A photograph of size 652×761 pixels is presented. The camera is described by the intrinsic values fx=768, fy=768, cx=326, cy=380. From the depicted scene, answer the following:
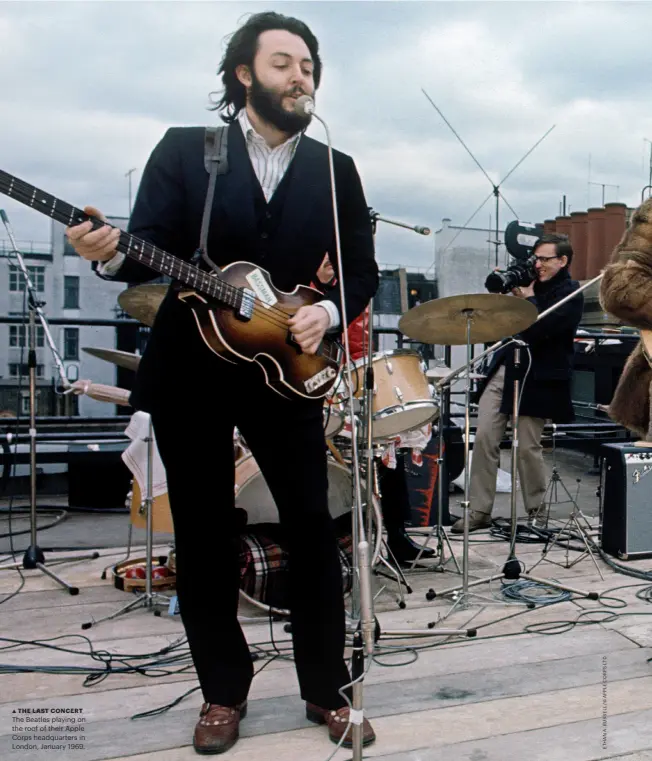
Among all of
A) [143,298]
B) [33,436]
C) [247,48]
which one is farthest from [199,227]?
[33,436]

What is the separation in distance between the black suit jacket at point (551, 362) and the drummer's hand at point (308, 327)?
283 centimetres

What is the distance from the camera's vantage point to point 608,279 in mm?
2818

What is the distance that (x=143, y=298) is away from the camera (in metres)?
3.03

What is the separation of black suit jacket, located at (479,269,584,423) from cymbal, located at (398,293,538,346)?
127 cm

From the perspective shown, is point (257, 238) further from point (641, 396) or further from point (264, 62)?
point (641, 396)

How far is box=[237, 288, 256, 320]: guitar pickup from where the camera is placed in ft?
5.93

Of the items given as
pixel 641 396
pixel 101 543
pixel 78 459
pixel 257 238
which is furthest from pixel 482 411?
pixel 257 238

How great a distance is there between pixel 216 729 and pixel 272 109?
Result: 1543mm

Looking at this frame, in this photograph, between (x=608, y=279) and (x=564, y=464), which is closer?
(x=608, y=279)

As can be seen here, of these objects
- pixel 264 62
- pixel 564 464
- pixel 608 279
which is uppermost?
pixel 264 62

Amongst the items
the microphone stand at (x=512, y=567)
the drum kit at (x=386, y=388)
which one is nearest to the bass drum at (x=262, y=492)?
the drum kit at (x=386, y=388)

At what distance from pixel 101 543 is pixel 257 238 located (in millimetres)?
3170

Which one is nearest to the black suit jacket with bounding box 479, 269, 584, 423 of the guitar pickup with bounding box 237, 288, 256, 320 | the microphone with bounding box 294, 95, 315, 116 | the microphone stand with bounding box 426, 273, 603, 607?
the microphone stand with bounding box 426, 273, 603, 607

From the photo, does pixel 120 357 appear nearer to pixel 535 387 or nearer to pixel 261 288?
pixel 261 288
